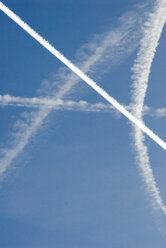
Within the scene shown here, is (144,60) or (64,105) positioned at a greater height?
(144,60)

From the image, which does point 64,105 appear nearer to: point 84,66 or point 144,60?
point 84,66

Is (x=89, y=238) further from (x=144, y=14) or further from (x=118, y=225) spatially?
(x=144, y=14)

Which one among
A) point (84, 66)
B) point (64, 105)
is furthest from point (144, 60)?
point (64, 105)

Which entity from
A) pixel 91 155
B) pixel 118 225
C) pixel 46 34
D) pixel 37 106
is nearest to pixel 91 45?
pixel 46 34
